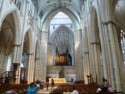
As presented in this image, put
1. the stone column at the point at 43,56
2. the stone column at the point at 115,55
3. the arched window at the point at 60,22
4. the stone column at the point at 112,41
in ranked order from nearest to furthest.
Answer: the stone column at the point at 115,55 → the stone column at the point at 112,41 → the stone column at the point at 43,56 → the arched window at the point at 60,22

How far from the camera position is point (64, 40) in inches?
1346

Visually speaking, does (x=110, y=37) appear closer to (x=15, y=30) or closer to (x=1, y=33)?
(x=15, y=30)

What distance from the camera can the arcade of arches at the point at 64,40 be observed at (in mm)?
10898

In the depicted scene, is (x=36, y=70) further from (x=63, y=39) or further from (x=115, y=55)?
(x=115, y=55)

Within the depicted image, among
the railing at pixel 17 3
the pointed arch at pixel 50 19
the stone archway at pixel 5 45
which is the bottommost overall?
the stone archway at pixel 5 45

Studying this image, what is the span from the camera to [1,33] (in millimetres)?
21812

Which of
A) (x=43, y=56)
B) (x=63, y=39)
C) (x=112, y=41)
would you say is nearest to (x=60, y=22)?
(x=63, y=39)

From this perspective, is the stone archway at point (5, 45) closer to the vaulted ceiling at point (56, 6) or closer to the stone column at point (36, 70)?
the stone column at point (36, 70)

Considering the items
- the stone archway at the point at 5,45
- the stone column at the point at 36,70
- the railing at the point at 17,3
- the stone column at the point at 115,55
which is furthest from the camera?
the stone column at the point at 36,70

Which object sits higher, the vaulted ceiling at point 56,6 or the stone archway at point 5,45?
the vaulted ceiling at point 56,6

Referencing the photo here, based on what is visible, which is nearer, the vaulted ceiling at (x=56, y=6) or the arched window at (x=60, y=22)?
the vaulted ceiling at (x=56, y=6)

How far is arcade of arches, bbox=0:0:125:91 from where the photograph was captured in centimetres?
1090

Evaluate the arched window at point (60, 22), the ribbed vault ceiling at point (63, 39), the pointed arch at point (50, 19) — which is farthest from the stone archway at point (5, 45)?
the arched window at point (60, 22)

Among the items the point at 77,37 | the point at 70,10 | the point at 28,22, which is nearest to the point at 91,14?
the point at 28,22
